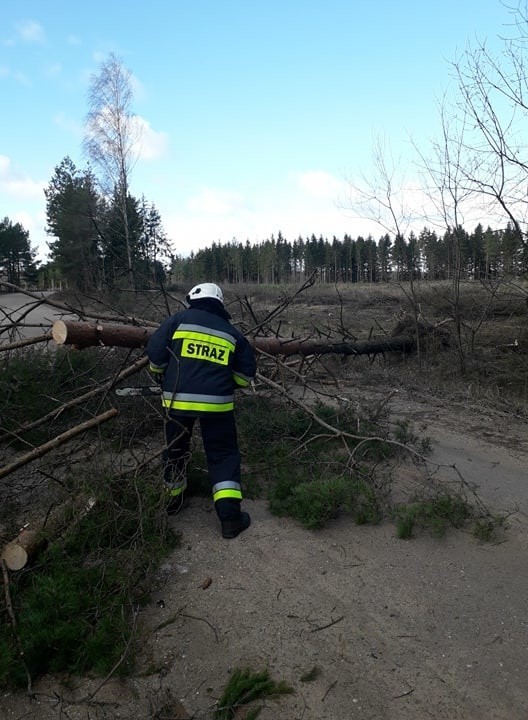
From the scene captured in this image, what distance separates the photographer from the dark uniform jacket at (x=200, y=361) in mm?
3580

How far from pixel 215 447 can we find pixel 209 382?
501 millimetres

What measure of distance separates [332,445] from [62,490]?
2.59 metres

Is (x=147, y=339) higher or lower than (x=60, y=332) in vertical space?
lower

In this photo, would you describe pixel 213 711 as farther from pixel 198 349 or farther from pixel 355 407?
pixel 355 407

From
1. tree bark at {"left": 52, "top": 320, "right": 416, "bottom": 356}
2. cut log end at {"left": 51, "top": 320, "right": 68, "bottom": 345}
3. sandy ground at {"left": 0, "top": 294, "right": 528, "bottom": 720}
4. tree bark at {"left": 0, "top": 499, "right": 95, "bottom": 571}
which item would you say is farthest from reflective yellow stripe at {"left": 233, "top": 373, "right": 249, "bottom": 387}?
cut log end at {"left": 51, "top": 320, "right": 68, "bottom": 345}

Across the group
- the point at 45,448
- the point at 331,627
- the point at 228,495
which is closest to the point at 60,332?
the point at 45,448

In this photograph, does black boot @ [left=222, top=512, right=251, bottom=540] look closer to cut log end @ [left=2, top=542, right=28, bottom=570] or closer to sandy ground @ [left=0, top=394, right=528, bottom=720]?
sandy ground @ [left=0, top=394, right=528, bottom=720]

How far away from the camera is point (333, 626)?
2.63m

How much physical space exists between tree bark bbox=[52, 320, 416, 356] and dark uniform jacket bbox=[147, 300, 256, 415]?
1.00m

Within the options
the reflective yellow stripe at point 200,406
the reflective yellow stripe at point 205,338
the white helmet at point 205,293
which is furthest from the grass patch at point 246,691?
the white helmet at point 205,293

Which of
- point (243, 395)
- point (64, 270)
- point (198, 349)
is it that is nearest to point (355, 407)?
point (243, 395)

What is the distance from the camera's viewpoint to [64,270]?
3222 centimetres

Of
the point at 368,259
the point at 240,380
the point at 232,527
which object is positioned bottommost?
the point at 232,527

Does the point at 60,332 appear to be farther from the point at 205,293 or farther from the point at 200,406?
the point at 200,406
